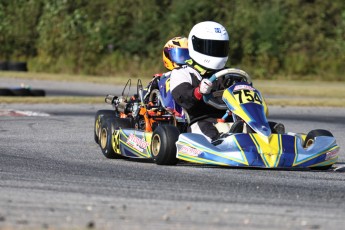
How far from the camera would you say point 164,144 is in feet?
29.6

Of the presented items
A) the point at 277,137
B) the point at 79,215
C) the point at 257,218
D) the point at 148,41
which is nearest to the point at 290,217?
the point at 257,218

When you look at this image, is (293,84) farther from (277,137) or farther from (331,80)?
(277,137)

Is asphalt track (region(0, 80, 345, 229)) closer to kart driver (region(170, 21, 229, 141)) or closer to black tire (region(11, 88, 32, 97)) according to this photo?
kart driver (region(170, 21, 229, 141))

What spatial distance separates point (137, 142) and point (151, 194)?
10.1 feet

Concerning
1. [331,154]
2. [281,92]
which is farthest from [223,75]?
[281,92]

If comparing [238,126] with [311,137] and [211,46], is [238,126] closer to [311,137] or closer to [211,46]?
[311,137]

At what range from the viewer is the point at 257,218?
574 centimetres

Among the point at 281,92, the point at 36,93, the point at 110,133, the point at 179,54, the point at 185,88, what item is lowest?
the point at 281,92

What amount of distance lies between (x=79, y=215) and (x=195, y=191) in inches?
58.5

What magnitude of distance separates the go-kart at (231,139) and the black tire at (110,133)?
0.01m

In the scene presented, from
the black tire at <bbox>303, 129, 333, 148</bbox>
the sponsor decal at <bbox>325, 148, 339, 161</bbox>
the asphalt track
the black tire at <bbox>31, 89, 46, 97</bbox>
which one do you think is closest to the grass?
the black tire at <bbox>31, 89, 46, 97</bbox>

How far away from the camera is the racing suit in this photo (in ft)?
31.2

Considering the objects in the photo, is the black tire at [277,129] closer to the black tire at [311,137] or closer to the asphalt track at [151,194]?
the black tire at [311,137]

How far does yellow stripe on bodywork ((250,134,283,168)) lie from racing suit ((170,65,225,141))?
0.79 meters
